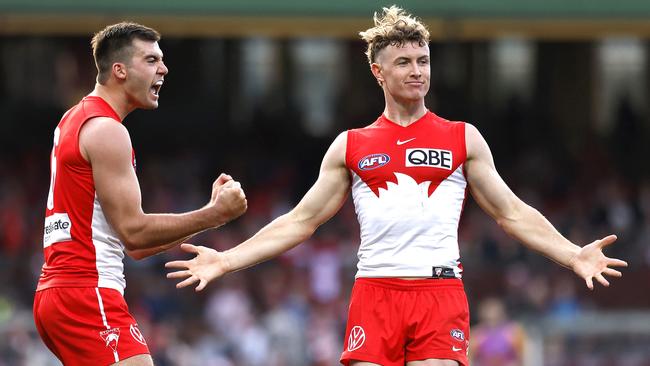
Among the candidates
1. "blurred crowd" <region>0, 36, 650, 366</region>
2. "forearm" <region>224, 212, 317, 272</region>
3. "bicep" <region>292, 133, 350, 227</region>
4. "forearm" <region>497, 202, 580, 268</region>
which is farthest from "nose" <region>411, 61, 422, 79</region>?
"blurred crowd" <region>0, 36, 650, 366</region>

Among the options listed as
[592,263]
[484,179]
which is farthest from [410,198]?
[592,263]

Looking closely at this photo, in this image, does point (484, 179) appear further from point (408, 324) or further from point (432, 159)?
point (408, 324)

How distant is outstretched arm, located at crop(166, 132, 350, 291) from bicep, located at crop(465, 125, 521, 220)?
69 centimetres

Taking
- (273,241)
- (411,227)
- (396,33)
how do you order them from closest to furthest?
1. (411,227)
2. (396,33)
3. (273,241)

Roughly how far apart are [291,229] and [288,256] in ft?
31.1

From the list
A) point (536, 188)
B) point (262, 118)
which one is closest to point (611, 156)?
point (536, 188)

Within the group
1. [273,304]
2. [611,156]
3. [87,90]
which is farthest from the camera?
[87,90]

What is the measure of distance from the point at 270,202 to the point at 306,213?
10.9 metres

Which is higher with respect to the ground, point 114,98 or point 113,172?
point 114,98

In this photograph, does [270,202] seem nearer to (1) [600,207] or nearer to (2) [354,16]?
(2) [354,16]

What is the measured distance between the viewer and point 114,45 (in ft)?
23.1

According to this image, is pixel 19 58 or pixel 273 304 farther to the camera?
pixel 19 58

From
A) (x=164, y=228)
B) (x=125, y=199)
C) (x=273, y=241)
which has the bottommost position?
(x=273, y=241)

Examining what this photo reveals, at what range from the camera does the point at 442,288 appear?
6965mm
